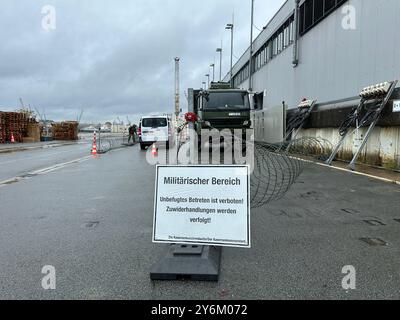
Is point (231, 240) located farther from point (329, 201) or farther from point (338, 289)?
point (329, 201)

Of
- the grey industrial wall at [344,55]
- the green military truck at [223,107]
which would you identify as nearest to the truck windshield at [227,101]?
the green military truck at [223,107]

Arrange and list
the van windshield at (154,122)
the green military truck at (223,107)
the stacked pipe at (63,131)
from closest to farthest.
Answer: the green military truck at (223,107) < the van windshield at (154,122) < the stacked pipe at (63,131)

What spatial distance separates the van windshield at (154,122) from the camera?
29.8m

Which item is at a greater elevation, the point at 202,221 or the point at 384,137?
the point at 384,137

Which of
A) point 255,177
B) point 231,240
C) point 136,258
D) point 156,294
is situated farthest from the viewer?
point 255,177

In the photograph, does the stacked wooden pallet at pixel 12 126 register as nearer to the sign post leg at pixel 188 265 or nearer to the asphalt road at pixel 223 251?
the asphalt road at pixel 223 251

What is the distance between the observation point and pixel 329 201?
8.68 m

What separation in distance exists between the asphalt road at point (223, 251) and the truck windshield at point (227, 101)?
1058cm

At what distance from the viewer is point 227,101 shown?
20344mm

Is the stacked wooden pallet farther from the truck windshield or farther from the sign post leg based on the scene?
the sign post leg

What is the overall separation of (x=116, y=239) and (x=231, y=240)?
6.30 feet

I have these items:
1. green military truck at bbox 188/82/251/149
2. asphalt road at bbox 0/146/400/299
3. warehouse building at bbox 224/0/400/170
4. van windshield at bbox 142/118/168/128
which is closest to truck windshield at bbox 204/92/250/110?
green military truck at bbox 188/82/251/149

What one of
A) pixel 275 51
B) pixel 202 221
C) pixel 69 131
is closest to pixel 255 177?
pixel 202 221

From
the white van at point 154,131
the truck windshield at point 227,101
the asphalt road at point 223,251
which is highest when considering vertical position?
the truck windshield at point 227,101
